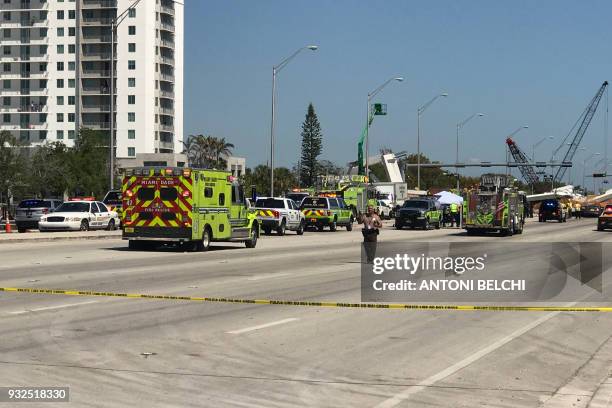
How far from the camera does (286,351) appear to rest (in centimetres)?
1070

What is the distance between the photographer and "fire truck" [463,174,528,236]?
4809 cm

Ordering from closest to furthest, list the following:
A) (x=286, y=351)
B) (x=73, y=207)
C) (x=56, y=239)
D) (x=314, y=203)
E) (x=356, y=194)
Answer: (x=286, y=351), (x=56, y=239), (x=73, y=207), (x=314, y=203), (x=356, y=194)

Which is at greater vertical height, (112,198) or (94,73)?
(94,73)

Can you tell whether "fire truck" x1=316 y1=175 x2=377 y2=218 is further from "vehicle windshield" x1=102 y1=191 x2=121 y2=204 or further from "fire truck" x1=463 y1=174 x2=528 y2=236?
"fire truck" x1=463 y1=174 x2=528 y2=236

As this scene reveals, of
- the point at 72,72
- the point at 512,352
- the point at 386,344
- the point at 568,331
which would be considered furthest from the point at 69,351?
the point at 72,72

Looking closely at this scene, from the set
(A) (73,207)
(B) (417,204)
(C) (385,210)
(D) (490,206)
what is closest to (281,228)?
(A) (73,207)

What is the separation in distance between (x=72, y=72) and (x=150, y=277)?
362 feet

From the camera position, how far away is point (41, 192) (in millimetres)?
74312

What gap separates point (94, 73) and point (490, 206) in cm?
8641

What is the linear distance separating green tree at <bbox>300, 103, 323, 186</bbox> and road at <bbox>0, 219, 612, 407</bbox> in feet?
379

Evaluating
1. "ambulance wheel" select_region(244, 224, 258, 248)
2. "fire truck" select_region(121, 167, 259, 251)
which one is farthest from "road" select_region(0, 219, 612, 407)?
"ambulance wheel" select_region(244, 224, 258, 248)

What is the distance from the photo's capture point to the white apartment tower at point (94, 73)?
12062 centimetres

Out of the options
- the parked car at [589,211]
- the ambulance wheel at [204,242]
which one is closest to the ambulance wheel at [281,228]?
the ambulance wheel at [204,242]

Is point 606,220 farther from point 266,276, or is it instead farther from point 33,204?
point 266,276
